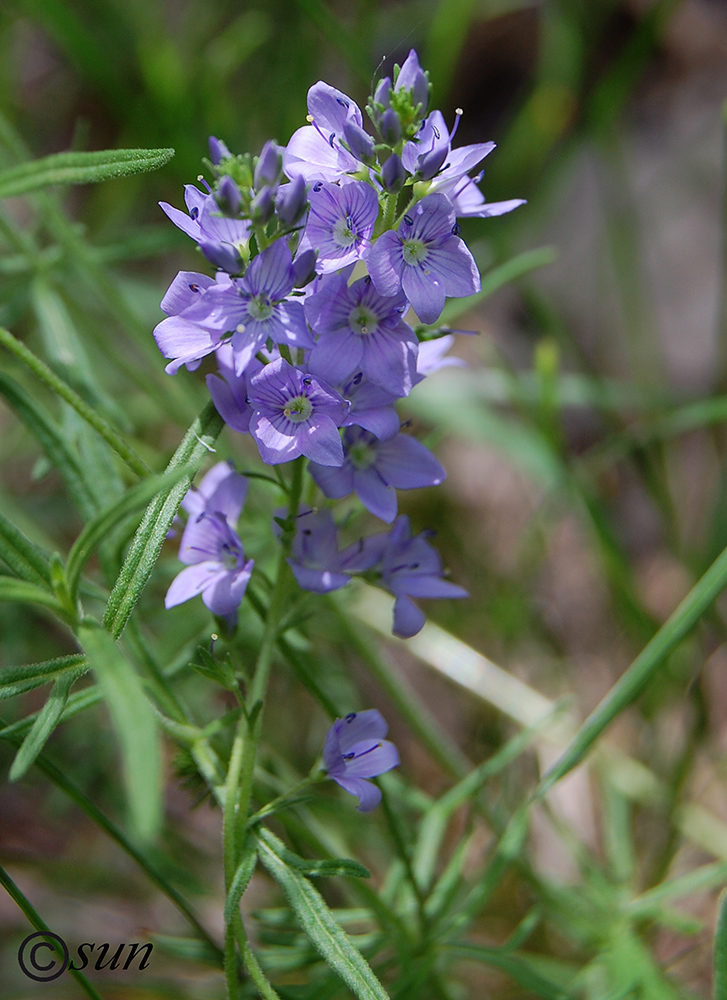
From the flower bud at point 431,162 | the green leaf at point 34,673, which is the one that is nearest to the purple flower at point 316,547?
the green leaf at point 34,673

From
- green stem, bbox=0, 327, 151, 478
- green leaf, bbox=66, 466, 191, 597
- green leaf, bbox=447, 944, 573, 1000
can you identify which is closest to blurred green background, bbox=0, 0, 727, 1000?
green leaf, bbox=447, 944, 573, 1000

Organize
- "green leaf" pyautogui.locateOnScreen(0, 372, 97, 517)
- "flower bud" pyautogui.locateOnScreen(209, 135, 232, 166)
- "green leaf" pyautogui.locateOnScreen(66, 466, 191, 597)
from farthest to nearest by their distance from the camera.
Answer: "green leaf" pyautogui.locateOnScreen(0, 372, 97, 517) < "flower bud" pyautogui.locateOnScreen(209, 135, 232, 166) < "green leaf" pyautogui.locateOnScreen(66, 466, 191, 597)

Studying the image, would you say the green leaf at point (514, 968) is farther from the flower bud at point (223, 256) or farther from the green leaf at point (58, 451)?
the flower bud at point (223, 256)

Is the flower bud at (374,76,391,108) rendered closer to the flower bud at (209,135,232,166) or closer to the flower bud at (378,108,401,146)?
the flower bud at (378,108,401,146)

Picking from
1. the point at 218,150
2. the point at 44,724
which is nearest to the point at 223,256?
the point at 218,150

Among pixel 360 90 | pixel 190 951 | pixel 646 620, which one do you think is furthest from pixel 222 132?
pixel 190 951

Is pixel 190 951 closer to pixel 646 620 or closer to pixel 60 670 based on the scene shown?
pixel 60 670
